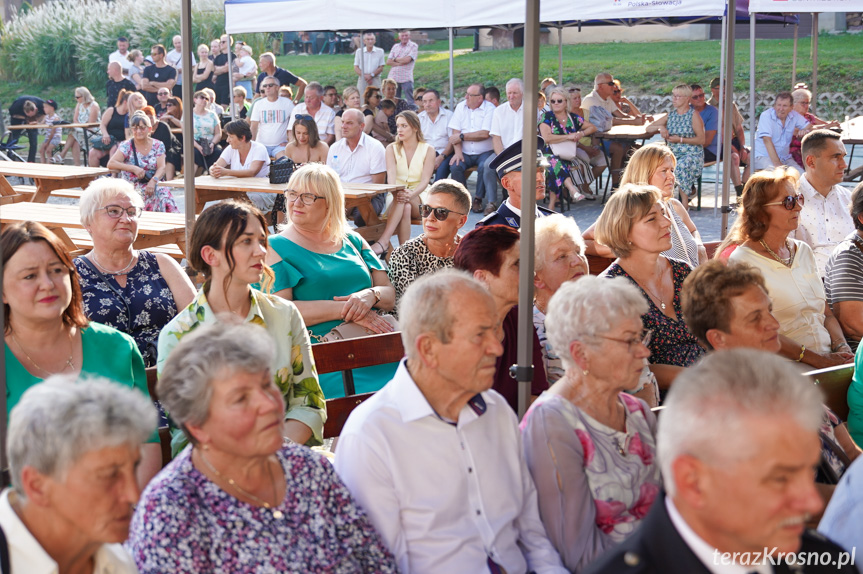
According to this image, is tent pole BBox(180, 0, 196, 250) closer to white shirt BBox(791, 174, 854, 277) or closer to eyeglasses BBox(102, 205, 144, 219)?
eyeglasses BBox(102, 205, 144, 219)

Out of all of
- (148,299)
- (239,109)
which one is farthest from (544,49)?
(148,299)

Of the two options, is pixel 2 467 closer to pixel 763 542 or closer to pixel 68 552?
pixel 68 552

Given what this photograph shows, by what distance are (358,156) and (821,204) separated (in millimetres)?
4718

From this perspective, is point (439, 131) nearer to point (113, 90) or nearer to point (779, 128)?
point (779, 128)

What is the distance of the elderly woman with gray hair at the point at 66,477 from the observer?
168cm

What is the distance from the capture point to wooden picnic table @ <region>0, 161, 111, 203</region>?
8938mm

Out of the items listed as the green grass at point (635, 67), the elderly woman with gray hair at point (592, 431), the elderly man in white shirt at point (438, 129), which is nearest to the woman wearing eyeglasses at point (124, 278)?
the elderly woman with gray hair at point (592, 431)

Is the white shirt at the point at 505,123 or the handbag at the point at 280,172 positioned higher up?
the white shirt at the point at 505,123

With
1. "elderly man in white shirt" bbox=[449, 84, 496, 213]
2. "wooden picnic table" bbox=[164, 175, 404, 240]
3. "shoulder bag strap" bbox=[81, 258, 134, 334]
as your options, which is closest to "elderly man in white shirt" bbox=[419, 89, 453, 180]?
"elderly man in white shirt" bbox=[449, 84, 496, 213]

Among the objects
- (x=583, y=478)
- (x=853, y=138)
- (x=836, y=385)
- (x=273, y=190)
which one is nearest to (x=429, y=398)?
(x=583, y=478)

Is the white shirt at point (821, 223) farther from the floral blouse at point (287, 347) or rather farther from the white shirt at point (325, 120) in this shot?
the white shirt at point (325, 120)

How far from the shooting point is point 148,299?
3709 millimetres

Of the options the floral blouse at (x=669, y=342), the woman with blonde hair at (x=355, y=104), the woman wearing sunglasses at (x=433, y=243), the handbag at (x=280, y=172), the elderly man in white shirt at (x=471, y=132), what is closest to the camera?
the floral blouse at (x=669, y=342)

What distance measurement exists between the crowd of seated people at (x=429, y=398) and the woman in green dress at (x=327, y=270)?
0.01 meters
